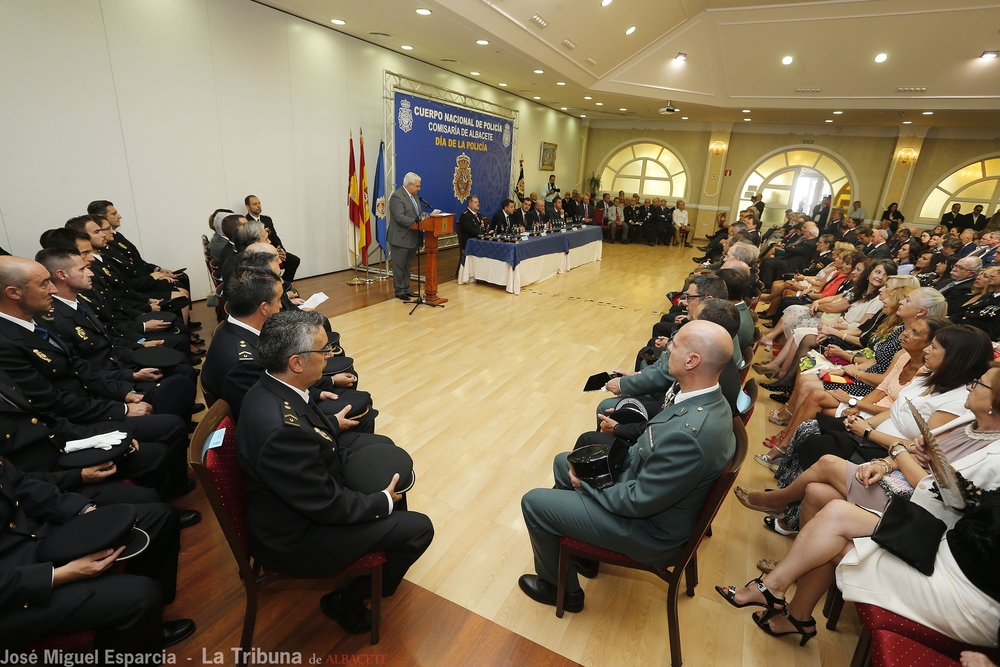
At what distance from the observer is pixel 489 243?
7367 mm

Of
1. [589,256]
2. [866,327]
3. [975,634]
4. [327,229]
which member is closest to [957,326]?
[975,634]

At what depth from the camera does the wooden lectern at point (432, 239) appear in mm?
6246

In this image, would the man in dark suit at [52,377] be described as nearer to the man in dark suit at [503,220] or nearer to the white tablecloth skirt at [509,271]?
the white tablecloth skirt at [509,271]

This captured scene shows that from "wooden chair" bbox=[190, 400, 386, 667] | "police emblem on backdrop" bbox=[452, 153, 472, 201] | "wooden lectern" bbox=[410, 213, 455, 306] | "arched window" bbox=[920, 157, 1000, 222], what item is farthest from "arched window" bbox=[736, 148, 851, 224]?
"wooden chair" bbox=[190, 400, 386, 667]

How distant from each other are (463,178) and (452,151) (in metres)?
0.75

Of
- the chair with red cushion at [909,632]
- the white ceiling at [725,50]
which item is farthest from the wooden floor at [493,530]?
the white ceiling at [725,50]

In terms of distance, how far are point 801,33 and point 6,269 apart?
11.8 metres

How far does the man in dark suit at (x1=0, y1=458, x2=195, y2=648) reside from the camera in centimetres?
128

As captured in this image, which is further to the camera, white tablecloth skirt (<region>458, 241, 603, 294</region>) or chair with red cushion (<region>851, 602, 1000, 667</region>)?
white tablecloth skirt (<region>458, 241, 603, 294</region>)

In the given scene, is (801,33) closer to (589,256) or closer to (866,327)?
(589,256)

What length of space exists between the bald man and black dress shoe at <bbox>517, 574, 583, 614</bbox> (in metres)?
0.25

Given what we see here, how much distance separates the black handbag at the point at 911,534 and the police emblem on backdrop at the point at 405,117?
8.13 metres

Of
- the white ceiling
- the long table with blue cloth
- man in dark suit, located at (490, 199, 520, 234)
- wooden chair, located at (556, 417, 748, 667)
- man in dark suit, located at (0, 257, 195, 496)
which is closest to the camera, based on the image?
wooden chair, located at (556, 417, 748, 667)

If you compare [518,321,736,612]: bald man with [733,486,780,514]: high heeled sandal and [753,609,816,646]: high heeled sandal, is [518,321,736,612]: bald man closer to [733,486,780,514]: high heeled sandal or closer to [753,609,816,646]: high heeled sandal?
[753,609,816,646]: high heeled sandal
